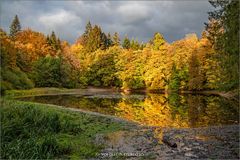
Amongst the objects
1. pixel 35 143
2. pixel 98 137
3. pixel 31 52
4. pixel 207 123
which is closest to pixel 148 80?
pixel 31 52

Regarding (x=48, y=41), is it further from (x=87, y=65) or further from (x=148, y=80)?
(x=148, y=80)

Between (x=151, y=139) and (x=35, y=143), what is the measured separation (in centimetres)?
571

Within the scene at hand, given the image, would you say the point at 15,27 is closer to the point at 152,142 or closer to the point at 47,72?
the point at 47,72

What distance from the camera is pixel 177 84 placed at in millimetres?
61375

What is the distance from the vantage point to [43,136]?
45.9ft

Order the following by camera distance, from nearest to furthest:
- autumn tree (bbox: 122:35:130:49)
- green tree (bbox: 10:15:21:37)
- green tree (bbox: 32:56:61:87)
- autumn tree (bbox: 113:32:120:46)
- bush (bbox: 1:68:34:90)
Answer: bush (bbox: 1:68:34:90) → green tree (bbox: 32:56:61:87) → green tree (bbox: 10:15:21:37) → autumn tree (bbox: 122:35:130:49) → autumn tree (bbox: 113:32:120:46)

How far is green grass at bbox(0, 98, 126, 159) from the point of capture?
37.3 feet

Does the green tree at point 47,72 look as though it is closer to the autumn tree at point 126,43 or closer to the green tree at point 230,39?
the autumn tree at point 126,43

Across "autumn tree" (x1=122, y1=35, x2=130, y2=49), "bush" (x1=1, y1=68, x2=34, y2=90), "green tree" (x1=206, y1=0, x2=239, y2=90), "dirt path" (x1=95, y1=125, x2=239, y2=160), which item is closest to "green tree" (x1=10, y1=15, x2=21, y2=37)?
"autumn tree" (x1=122, y1=35, x2=130, y2=49)

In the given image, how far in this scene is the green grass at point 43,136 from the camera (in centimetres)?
1136

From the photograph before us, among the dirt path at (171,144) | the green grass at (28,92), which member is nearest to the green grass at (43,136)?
the dirt path at (171,144)

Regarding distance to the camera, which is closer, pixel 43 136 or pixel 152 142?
pixel 43 136

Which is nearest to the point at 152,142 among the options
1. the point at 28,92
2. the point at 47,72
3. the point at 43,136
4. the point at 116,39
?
the point at 43,136

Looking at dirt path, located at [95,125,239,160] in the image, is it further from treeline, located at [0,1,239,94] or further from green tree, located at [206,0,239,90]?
treeline, located at [0,1,239,94]
